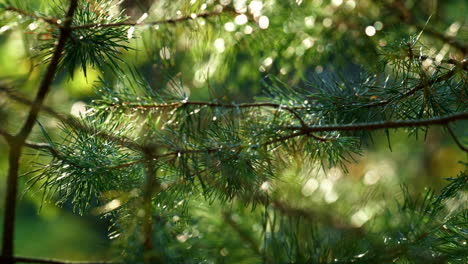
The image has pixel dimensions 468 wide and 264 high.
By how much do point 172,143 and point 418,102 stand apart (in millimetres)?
277

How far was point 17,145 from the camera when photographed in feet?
1.21

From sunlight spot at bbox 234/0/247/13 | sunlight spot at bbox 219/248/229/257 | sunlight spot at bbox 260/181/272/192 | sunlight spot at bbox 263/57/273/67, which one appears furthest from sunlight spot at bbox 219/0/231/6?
sunlight spot at bbox 219/248/229/257

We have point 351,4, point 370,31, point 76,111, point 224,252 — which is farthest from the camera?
point 351,4

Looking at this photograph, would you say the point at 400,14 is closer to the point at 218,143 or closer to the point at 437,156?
the point at 218,143

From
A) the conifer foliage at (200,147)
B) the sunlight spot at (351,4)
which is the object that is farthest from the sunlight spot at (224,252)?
the sunlight spot at (351,4)

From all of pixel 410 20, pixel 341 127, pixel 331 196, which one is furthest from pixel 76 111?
pixel 410 20

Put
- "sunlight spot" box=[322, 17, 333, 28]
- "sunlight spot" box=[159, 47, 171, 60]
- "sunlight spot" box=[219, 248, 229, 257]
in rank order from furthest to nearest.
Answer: "sunlight spot" box=[322, 17, 333, 28] → "sunlight spot" box=[159, 47, 171, 60] → "sunlight spot" box=[219, 248, 229, 257]

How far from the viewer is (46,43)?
43 centimetres

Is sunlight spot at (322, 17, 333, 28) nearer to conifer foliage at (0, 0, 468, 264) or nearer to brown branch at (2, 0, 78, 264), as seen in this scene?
conifer foliage at (0, 0, 468, 264)

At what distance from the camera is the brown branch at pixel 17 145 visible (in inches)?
14.6

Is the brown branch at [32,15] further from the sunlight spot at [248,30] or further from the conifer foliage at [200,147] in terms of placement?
Result: the sunlight spot at [248,30]

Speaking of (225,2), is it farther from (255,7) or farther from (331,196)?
(331,196)

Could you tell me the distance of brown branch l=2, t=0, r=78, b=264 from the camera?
0.37 meters

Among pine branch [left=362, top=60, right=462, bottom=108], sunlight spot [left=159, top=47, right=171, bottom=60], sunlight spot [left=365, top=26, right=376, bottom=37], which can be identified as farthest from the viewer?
sunlight spot [left=365, top=26, right=376, bottom=37]
